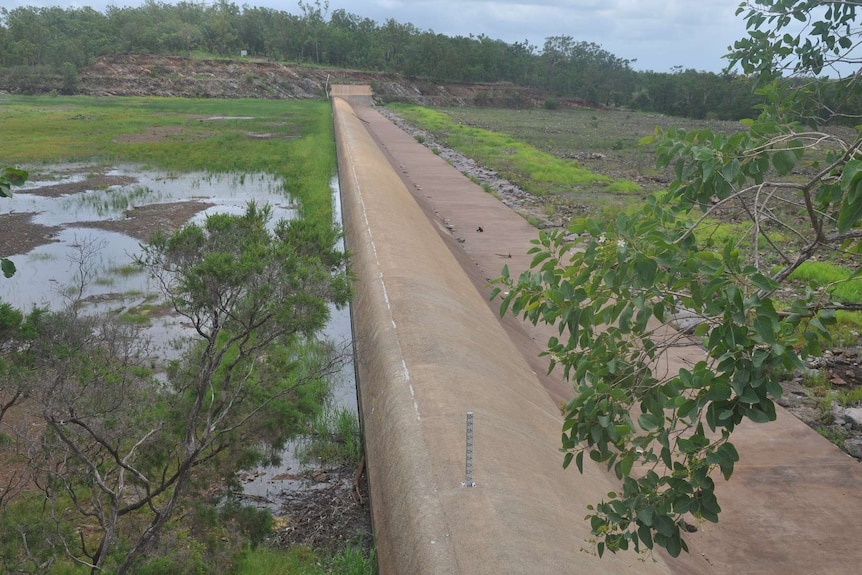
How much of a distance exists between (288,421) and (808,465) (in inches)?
180

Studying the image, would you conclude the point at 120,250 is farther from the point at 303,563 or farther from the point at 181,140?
the point at 181,140

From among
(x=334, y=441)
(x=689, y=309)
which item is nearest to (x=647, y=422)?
(x=689, y=309)

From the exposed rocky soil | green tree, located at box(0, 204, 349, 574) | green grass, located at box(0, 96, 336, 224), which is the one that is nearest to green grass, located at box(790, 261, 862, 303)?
the exposed rocky soil

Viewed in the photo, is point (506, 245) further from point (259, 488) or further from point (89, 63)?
point (89, 63)

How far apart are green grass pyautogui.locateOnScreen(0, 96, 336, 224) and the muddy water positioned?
121 cm

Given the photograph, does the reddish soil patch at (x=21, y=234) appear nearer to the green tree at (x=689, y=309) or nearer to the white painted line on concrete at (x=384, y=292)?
the white painted line on concrete at (x=384, y=292)

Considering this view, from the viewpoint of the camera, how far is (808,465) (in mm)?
6711

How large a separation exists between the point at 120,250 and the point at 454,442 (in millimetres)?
11111

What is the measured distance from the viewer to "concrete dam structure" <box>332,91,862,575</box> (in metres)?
4.24

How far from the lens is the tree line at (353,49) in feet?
223

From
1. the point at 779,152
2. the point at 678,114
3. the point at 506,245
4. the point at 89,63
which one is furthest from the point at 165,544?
the point at 678,114

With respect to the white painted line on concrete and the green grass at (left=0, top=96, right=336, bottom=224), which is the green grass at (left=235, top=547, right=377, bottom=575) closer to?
the white painted line on concrete

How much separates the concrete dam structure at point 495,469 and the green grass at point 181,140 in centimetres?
810

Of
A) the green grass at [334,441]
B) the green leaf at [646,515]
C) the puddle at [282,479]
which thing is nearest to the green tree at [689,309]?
the green leaf at [646,515]
